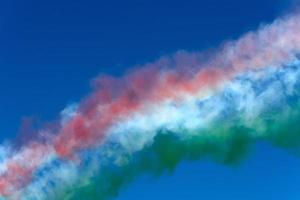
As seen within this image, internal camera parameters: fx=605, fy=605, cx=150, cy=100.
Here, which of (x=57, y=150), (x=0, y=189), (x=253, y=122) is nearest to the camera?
(x=253, y=122)

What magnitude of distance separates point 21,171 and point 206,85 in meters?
26.5

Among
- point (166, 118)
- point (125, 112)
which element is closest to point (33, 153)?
point (125, 112)

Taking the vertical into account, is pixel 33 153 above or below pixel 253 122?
above

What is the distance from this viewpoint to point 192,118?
62844mm

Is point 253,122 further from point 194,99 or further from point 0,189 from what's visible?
point 0,189

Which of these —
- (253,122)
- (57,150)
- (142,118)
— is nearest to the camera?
(253,122)

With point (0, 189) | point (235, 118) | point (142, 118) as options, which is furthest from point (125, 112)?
point (0, 189)

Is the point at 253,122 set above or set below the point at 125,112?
below

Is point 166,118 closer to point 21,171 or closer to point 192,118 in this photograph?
point 192,118

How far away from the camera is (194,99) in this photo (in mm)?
62594

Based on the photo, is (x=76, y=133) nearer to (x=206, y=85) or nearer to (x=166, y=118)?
(x=166, y=118)

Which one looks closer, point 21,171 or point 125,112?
point 125,112

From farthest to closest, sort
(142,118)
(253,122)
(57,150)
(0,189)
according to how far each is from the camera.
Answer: (0,189) < (57,150) < (142,118) < (253,122)

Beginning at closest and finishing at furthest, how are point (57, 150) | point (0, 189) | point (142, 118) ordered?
point (142, 118) < point (57, 150) < point (0, 189)
